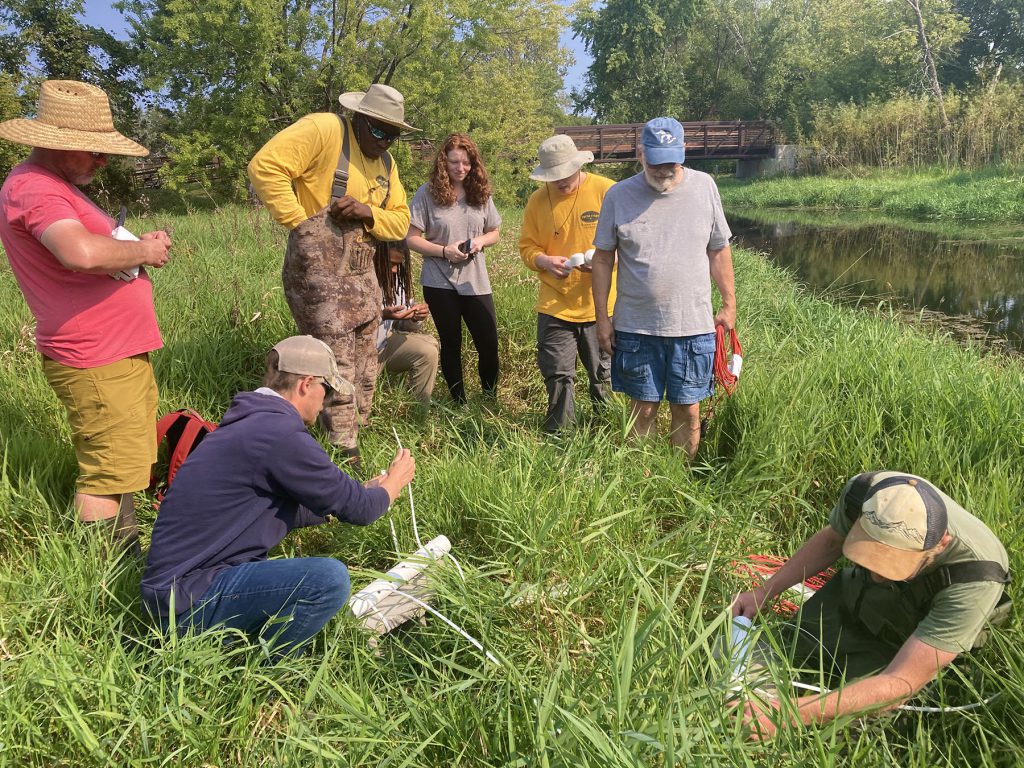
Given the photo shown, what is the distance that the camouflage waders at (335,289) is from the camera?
2936 mm

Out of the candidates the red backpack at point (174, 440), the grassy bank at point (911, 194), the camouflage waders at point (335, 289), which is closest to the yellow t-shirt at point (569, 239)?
the camouflage waders at point (335, 289)

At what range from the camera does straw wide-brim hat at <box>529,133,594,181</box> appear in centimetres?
343

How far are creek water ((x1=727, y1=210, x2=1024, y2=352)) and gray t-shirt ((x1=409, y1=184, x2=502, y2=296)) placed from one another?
4.11 m

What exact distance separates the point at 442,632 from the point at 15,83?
2231 cm

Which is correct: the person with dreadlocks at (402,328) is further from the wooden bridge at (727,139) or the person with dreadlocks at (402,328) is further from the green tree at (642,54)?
the green tree at (642,54)

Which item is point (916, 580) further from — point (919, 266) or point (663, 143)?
point (919, 266)

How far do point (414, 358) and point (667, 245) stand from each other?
5.02 feet

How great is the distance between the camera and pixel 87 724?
5.15ft

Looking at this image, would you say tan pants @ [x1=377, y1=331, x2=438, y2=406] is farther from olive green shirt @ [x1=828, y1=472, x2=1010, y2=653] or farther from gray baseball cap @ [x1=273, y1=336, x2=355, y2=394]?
olive green shirt @ [x1=828, y1=472, x2=1010, y2=653]

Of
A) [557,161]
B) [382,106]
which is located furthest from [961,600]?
[382,106]

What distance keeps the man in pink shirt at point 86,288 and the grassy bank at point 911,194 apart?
18176 mm

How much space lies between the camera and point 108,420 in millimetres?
2381

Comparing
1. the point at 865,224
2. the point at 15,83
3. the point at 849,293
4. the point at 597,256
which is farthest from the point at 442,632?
the point at 15,83

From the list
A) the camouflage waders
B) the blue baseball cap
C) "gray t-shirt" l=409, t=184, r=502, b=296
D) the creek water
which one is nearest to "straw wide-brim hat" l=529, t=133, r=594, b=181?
"gray t-shirt" l=409, t=184, r=502, b=296
